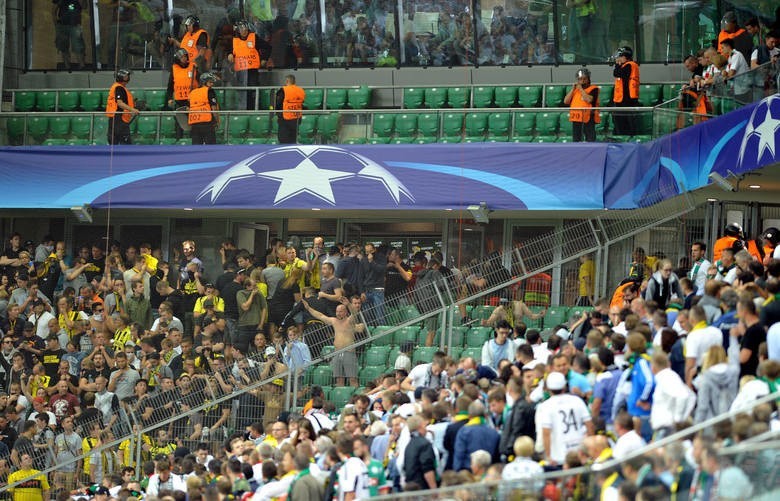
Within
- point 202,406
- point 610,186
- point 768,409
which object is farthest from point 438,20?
point 768,409

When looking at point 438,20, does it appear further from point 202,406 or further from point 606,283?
point 202,406

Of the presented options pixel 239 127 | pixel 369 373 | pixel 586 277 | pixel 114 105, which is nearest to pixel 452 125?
pixel 239 127

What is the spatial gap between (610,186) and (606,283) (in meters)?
1.95

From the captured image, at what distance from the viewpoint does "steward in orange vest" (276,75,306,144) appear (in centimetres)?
2075

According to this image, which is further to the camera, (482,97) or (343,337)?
(482,97)

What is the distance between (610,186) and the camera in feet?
61.6

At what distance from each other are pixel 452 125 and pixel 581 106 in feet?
6.40

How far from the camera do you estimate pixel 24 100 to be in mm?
23484

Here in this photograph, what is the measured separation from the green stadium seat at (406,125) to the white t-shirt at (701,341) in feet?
33.9

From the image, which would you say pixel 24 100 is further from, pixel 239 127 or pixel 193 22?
pixel 239 127

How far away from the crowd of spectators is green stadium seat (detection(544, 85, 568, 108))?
9.44 feet

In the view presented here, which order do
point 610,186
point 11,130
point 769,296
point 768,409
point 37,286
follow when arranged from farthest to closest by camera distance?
point 11,130
point 37,286
point 610,186
point 769,296
point 768,409

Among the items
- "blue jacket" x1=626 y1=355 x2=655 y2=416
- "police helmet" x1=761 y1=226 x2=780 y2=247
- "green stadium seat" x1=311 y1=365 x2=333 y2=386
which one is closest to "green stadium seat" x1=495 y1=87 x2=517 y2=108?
"green stadium seat" x1=311 y1=365 x2=333 y2=386

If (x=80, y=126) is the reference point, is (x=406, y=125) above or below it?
above
